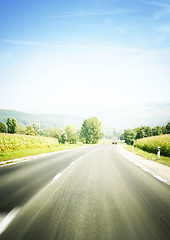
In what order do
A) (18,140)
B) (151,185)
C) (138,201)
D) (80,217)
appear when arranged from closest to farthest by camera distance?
(80,217) → (138,201) → (151,185) → (18,140)

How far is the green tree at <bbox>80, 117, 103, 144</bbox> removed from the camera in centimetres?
6444

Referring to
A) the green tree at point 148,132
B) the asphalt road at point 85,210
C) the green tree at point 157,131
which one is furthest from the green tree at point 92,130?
the asphalt road at point 85,210

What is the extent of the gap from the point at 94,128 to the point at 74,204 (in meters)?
61.4

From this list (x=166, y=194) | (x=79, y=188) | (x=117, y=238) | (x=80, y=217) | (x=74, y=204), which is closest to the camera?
(x=117, y=238)

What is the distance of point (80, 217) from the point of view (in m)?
2.63

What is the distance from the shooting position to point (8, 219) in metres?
2.48

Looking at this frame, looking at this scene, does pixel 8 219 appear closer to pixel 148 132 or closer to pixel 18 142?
pixel 18 142

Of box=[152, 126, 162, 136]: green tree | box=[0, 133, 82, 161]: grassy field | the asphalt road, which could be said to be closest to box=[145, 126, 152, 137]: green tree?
box=[152, 126, 162, 136]: green tree

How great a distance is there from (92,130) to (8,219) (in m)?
62.5

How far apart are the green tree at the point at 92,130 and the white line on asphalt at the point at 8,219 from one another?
202 ft

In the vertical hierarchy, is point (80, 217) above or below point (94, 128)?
below

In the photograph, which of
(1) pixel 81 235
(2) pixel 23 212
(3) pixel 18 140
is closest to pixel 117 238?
(1) pixel 81 235

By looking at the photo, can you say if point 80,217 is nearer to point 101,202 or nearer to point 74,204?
point 74,204

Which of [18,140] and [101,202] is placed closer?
[101,202]
